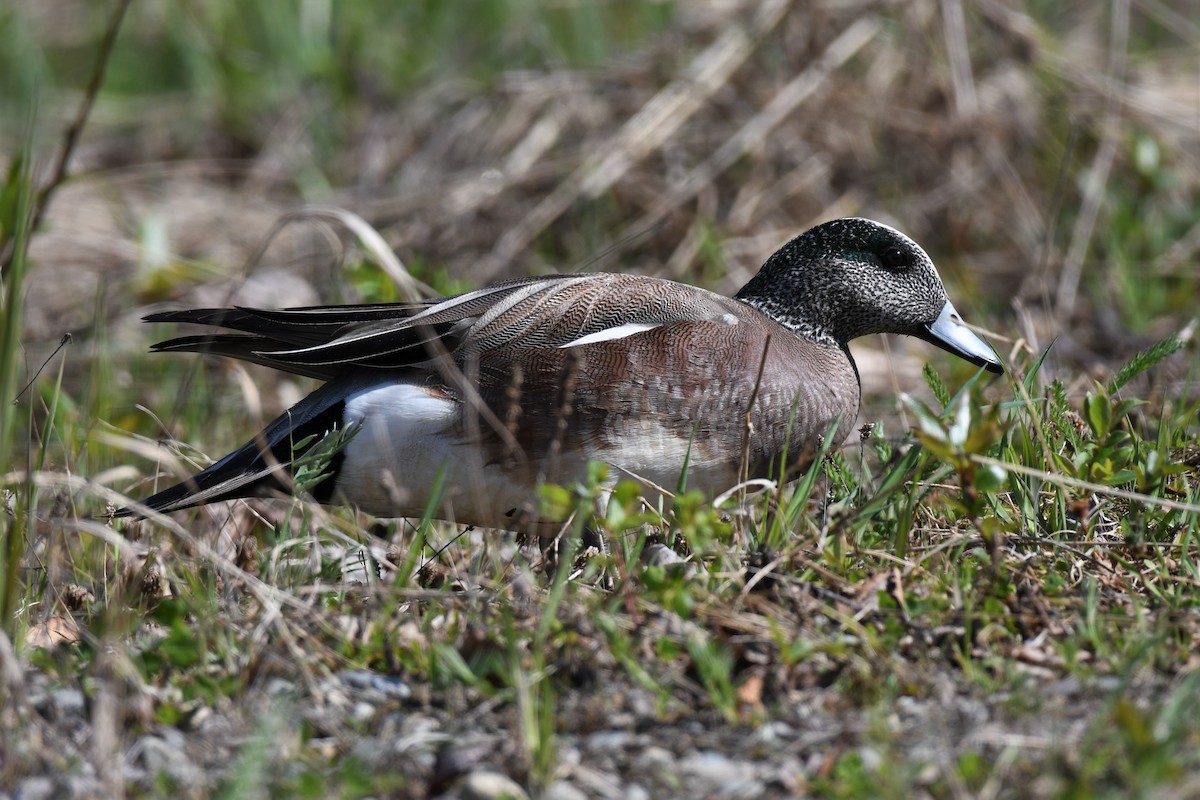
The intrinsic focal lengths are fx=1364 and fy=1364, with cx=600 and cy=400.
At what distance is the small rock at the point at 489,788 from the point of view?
1931 millimetres

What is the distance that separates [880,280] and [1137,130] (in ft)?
10.8

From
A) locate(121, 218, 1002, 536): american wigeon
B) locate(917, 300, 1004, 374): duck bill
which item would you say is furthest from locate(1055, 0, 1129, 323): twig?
locate(121, 218, 1002, 536): american wigeon

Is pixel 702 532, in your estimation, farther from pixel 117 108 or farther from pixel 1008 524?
pixel 117 108

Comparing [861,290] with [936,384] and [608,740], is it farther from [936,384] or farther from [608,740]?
[608,740]

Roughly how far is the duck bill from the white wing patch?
872 mm

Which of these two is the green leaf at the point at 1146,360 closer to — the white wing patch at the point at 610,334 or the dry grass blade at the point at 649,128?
the white wing patch at the point at 610,334

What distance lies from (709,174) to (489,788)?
4454 millimetres

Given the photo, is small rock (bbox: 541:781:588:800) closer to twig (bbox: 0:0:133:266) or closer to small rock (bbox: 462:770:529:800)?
small rock (bbox: 462:770:529:800)

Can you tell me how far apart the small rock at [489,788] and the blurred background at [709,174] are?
11.1 ft

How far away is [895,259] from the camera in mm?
3576

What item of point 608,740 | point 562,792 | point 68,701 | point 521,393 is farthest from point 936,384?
point 68,701

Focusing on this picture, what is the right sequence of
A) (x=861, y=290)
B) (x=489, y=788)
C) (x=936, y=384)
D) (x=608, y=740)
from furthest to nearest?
(x=861, y=290) → (x=936, y=384) → (x=608, y=740) → (x=489, y=788)

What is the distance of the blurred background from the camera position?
5.64 meters

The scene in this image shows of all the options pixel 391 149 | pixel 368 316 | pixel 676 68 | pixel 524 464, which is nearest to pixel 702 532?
pixel 524 464
